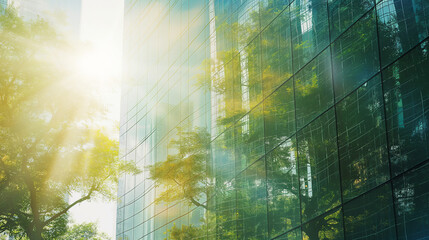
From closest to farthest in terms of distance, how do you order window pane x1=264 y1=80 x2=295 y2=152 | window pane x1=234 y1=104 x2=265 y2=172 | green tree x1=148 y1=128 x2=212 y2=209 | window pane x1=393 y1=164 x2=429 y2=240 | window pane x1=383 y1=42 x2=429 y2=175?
window pane x1=393 y1=164 x2=429 y2=240, window pane x1=383 y1=42 x2=429 y2=175, window pane x1=264 y1=80 x2=295 y2=152, window pane x1=234 y1=104 x2=265 y2=172, green tree x1=148 y1=128 x2=212 y2=209

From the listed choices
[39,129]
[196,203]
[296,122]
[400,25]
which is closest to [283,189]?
[296,122]

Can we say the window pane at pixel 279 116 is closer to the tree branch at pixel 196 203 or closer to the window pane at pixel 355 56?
the window pane at pixel 355 56

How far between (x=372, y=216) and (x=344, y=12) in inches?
176

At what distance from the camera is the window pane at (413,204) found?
8.02 meters

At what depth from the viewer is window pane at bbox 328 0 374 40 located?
998cm

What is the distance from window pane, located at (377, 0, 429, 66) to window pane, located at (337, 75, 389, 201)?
25.6 inches

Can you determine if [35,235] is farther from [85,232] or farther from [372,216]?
[372,216]

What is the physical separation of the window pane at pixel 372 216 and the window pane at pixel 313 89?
2.39 m

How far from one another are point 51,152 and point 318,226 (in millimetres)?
18265

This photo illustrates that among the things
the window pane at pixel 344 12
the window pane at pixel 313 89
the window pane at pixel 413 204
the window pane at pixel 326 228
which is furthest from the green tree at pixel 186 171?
the window pane at pixel 413 204

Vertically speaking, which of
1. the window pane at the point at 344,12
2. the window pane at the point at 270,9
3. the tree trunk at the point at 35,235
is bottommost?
the tree trunk at the point at 35,235

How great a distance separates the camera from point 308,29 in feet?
38.7

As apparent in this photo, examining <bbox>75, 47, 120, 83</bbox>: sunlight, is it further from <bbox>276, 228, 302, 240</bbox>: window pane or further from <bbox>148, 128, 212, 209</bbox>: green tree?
<bbox>276, 228, 302, 240</bbox>: window pane

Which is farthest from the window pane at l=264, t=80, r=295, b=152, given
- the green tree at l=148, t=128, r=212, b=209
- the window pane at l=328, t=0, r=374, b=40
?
the green tree at l=148, t=128, r=212, b=209
